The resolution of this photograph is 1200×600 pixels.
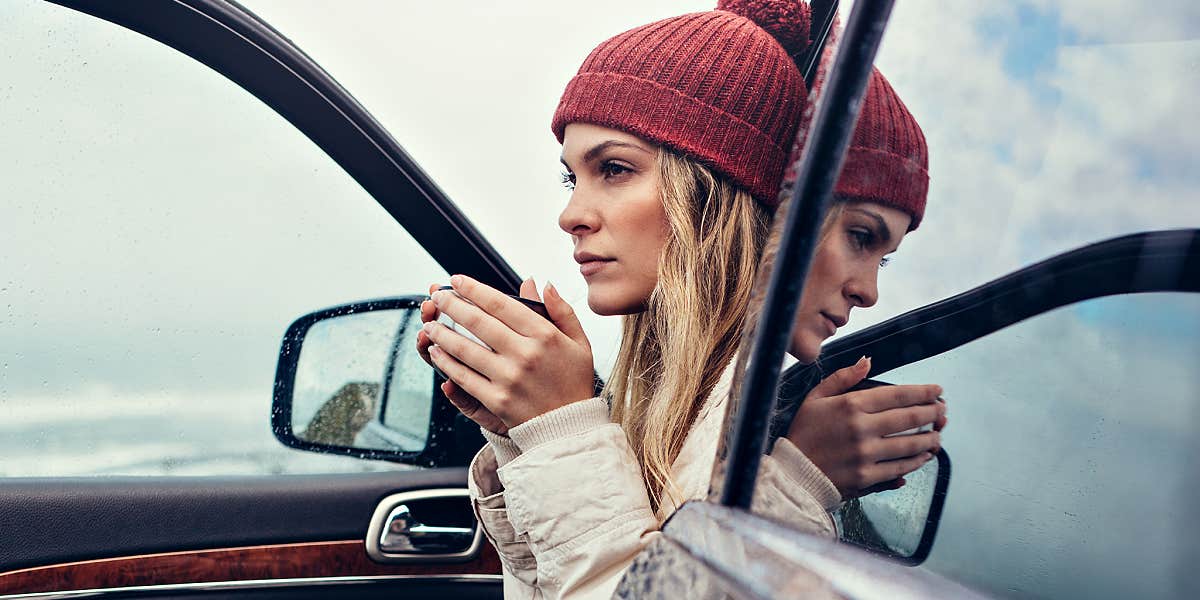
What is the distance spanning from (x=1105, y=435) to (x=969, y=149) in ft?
0.68

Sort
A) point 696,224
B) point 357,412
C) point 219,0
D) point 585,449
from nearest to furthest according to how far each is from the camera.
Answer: point 585,449 < point 696,224 < point 219,0 < point 357,412

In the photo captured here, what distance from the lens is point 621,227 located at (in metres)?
1.53

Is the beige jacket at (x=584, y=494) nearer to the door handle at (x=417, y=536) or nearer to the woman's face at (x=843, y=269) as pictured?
the woman's face at (x=843, y=269)

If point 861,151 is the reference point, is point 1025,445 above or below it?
below

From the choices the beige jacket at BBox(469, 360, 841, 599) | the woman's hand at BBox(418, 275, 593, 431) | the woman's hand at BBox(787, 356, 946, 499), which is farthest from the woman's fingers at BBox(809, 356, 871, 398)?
the woman's hand at BBox(418, 275, 593, 431)

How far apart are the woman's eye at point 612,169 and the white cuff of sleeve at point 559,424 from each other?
483mm

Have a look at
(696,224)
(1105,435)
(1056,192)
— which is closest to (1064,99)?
(1056,192)

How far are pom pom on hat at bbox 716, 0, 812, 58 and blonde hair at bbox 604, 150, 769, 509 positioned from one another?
0.83 ft

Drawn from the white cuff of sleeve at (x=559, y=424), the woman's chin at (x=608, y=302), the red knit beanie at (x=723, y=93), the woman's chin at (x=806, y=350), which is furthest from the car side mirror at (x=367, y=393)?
the woman's chin at (x=806, y=350)

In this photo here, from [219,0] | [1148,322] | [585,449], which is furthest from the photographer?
[219,0]

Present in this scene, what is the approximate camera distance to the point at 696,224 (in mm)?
1528

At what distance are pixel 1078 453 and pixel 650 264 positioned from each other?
1060 mm

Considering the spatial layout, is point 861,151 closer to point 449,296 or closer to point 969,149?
point 969,149

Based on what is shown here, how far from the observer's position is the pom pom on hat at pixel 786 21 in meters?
1.55
